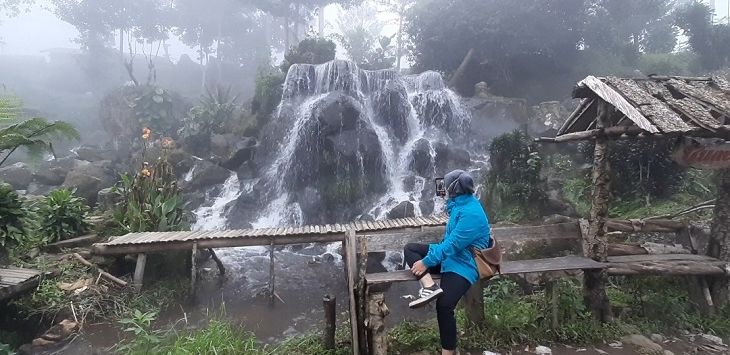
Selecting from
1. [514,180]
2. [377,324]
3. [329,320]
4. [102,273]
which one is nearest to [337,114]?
[514,180]

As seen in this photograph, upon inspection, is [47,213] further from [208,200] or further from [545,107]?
[545,107]

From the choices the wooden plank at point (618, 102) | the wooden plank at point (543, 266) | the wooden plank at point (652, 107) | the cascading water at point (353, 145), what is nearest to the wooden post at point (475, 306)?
the wooden plank at point (543, 266)

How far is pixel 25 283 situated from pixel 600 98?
8219mm

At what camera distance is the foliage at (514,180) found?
9.30m

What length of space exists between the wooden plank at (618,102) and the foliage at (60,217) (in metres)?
9.11

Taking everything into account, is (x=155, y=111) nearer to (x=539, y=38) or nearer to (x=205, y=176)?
(x=205, y=176)

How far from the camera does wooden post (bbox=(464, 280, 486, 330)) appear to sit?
4391mm

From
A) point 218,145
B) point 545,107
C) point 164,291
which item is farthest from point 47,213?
point 545,107

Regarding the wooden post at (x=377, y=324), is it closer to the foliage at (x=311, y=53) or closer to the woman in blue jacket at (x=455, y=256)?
the woman in blue jacket at (x=455, y=256)

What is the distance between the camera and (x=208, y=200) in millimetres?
13602

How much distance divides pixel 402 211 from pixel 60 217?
8.05 meters

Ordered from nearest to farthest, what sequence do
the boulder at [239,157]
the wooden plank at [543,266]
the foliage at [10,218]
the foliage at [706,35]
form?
the wooden plank at [543,266], the foliage at [10,218], the boulder at [239,157], the foliage at [706,35]

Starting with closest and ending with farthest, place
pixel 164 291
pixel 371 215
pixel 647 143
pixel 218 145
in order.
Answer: pixel 164 291
pixel 647 143
pixel 371 215
pixel 218 145

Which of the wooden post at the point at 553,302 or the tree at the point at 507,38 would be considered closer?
the wooden post at the point at 553,302
